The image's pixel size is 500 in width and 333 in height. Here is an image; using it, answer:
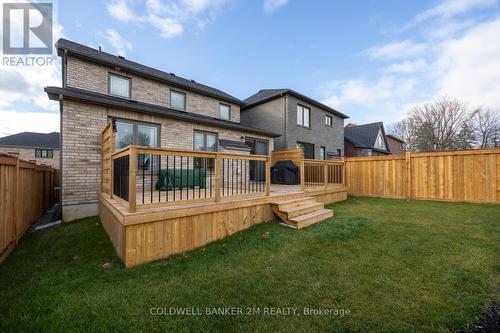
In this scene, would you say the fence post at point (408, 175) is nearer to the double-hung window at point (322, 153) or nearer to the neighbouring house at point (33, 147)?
the double-hung window at point (322, 153)

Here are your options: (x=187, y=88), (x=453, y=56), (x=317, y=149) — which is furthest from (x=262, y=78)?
(x=453, y=56)

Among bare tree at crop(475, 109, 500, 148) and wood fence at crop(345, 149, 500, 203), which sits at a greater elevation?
bare tree at crop(475, 109, 500, 148)

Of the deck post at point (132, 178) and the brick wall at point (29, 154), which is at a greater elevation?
the brick wall at point (29, 154)

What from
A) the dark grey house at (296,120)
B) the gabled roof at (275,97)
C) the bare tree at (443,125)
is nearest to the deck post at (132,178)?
the dark grey house at (296,120)

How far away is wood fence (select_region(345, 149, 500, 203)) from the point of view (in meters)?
7.06

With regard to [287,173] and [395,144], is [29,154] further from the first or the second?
[395,144]

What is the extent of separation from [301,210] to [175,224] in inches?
122

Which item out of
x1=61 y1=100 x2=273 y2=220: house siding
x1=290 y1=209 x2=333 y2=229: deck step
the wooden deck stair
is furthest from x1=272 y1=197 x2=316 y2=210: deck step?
x1=61 y1=100 x2=273 y2=220: house siding

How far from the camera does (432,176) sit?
26.0 feet

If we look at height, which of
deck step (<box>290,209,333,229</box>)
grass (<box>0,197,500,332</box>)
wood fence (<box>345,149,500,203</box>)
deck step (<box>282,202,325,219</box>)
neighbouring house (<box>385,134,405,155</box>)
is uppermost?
neighbouring house (<box>385,134,405,155</box>)

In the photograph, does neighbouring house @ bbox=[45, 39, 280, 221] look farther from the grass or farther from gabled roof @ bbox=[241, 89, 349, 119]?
gabled roof @ bbox=[241, 89, 349, 119]

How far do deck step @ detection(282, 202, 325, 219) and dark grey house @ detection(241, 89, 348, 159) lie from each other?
6354 mm

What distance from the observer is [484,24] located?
7781 millimetres

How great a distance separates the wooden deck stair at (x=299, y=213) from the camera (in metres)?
4.89
